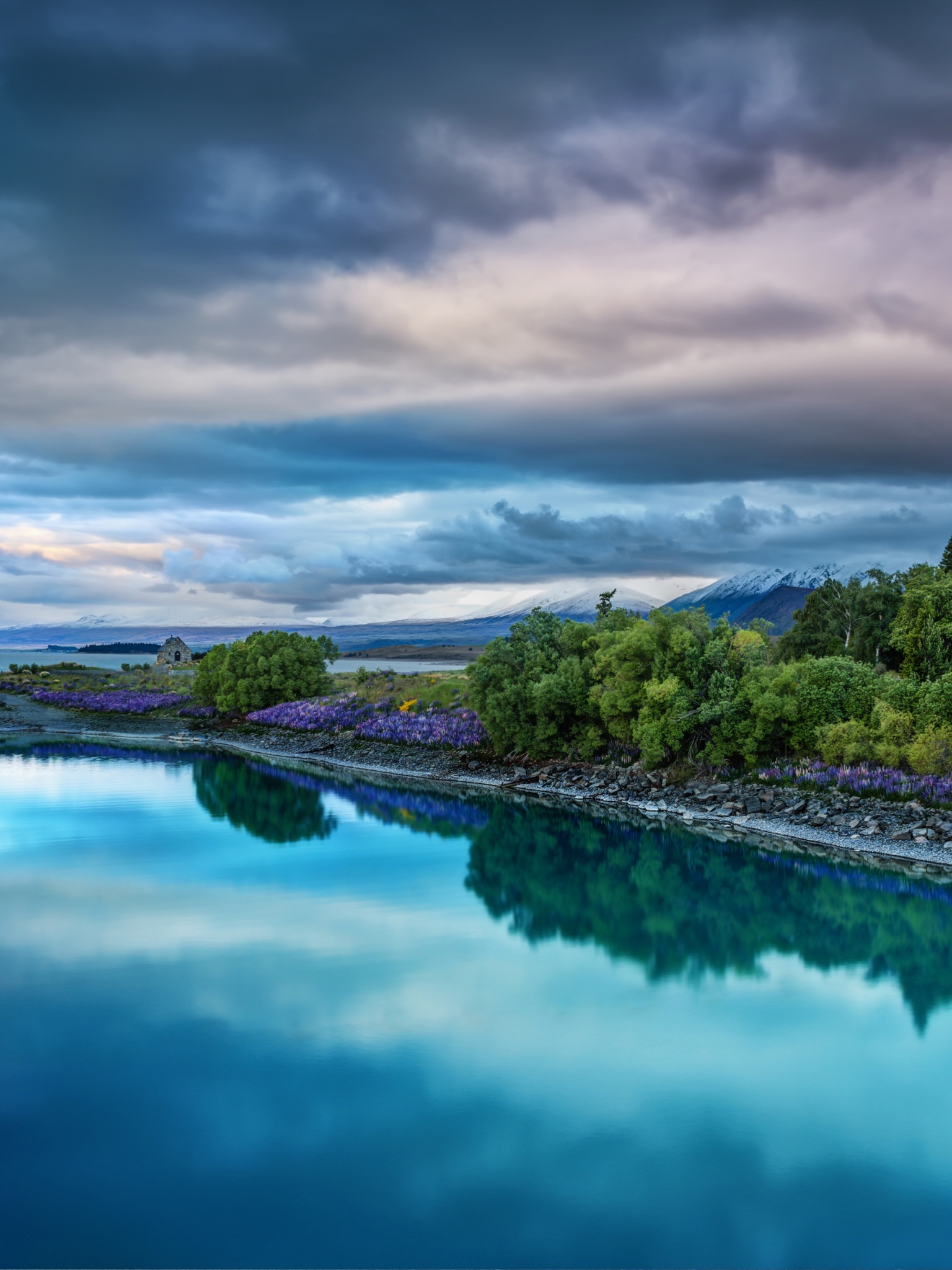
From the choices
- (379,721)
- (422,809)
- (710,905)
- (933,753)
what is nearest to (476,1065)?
(710,905)

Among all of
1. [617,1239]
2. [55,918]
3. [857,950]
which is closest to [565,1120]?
[617,1239]

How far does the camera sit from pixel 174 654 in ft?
375

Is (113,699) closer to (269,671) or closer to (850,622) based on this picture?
(269,671)

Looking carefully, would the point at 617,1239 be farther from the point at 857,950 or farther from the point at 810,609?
the point at 810,609

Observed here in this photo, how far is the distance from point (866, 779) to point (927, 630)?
859cm

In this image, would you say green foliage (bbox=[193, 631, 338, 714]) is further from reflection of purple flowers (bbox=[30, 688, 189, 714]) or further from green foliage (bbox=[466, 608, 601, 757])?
green foliage (bbox=[466, 608, 601, 757])

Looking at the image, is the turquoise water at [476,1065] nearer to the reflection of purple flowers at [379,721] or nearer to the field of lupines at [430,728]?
the field of lupines at [430,728]

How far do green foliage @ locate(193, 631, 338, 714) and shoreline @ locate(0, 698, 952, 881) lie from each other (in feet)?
12.0

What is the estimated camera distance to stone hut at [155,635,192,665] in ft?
371

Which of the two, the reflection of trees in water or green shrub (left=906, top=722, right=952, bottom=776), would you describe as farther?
green shrub (left=906, top=722, right=952, bottom=776)

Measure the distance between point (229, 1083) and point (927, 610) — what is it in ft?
111

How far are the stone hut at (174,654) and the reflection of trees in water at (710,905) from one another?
87721 mm

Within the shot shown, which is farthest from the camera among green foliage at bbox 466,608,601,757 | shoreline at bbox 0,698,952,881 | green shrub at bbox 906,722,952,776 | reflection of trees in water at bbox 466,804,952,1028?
green foliage at bbox 466,608,601,757

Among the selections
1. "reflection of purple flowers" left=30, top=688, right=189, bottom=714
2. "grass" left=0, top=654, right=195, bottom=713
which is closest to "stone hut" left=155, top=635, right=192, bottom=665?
"grass" left=0, top=654, right=195, bottom=713
